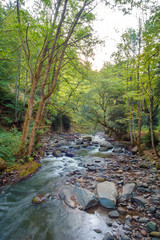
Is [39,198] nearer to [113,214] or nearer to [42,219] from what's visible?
[42,219]

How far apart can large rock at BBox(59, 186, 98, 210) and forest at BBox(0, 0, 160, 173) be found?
295 cm

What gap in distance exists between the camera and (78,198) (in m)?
4.13

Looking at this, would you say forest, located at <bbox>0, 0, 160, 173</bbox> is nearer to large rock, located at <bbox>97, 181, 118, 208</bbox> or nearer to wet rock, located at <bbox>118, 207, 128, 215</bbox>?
large rock, located at <bbox>97, 181, 118, 208</bbox>

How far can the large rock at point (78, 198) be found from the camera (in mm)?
3836

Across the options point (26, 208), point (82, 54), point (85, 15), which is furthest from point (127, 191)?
point (85, 15)

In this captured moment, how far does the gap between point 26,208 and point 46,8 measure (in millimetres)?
9037

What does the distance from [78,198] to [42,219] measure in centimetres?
129

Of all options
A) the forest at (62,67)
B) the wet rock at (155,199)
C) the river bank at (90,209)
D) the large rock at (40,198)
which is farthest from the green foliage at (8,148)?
the wet rock at (155,199)

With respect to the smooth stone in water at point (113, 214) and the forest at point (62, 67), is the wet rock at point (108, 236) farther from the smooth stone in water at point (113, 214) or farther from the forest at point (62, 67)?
the forest at point (62, 67)

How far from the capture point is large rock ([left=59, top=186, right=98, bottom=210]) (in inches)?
151

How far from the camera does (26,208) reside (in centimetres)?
380

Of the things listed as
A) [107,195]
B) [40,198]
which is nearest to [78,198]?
[107,195]

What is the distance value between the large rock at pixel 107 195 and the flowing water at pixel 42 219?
13.5 inches

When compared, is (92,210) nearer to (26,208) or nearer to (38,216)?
(38,216)
